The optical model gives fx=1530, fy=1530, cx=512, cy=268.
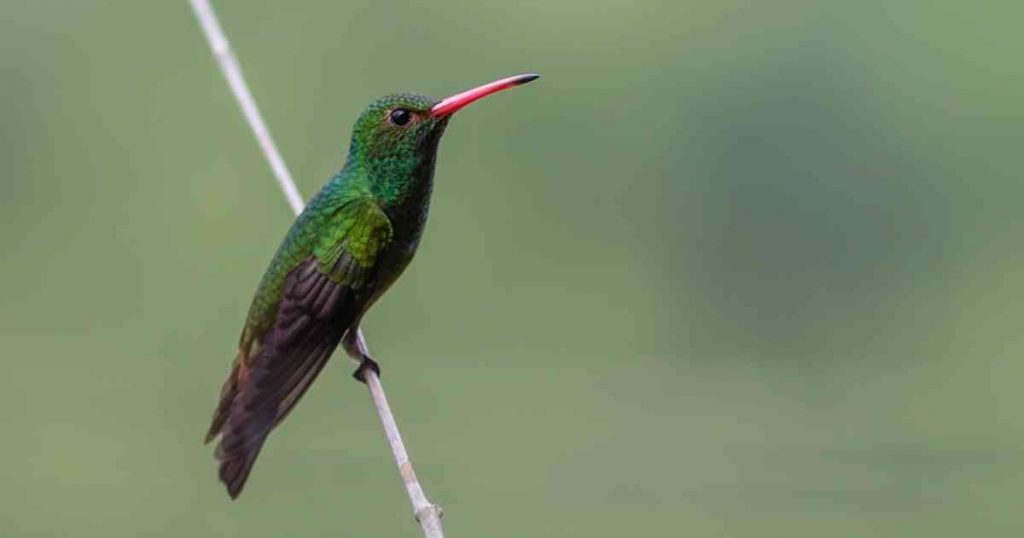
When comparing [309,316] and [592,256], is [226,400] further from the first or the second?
[592,256]

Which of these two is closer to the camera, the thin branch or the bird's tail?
the thin branch

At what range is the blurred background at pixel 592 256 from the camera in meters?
5.37

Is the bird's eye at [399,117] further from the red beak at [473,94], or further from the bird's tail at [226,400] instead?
the bird's tail at [226,400]

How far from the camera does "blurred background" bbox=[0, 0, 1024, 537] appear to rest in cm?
537

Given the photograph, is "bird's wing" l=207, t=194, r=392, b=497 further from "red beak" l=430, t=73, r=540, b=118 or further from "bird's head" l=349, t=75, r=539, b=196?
"red beak" l=430, t=73, r=540, b=118

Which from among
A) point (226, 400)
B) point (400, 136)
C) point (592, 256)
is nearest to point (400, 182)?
point (400, 136)

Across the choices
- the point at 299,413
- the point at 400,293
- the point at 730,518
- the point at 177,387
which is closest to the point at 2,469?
the point at 177,387

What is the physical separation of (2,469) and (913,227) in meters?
3.53

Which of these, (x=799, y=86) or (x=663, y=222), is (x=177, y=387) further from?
(x=799, y=86)

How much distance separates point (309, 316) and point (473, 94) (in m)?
0.40

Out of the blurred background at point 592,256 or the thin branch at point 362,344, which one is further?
the blurred background at point 592,256

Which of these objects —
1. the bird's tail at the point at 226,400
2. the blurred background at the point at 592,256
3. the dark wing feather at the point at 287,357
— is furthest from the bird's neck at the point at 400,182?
the blurred background at the point at 592,256

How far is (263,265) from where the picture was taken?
16.9 feet

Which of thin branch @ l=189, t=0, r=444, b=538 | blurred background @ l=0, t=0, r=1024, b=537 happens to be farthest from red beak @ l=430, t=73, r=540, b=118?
blurred background @ l=0, t=0, r=1024, b=537
